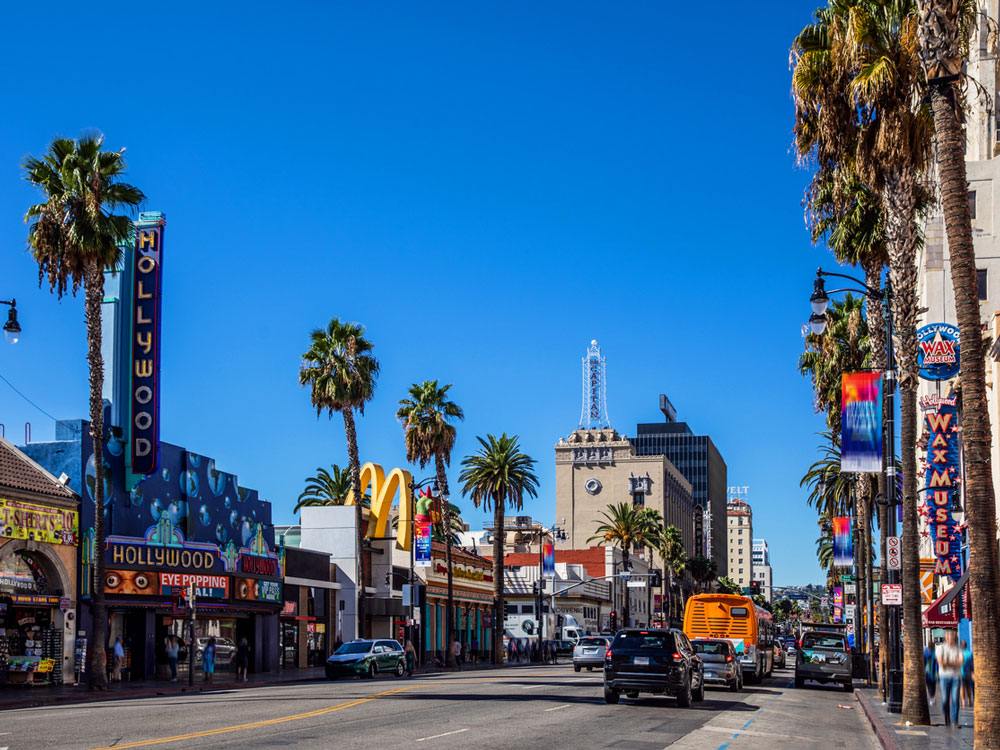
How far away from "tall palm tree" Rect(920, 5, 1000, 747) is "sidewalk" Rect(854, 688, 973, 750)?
11.0 ft

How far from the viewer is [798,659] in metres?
41.3

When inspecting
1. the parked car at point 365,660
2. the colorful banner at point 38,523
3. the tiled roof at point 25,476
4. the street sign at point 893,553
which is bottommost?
the parked car at point 365,660

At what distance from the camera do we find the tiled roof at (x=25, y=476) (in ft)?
118

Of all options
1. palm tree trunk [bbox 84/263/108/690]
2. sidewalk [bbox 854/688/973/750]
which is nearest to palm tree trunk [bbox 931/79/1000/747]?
sidewalk [bbox 854/688/973/750]

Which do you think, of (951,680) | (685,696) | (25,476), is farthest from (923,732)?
(25,476)

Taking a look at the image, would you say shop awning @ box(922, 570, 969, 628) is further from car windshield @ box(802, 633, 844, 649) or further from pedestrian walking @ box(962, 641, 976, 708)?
car windshield @ box(802, 633, 844, 649)

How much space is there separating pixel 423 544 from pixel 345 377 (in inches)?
431

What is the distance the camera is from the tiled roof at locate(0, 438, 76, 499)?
118 feet

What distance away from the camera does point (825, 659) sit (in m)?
40.2

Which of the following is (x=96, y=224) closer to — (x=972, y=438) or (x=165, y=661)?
(x=165, y=661)

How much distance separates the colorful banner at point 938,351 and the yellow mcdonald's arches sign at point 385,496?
116 feet

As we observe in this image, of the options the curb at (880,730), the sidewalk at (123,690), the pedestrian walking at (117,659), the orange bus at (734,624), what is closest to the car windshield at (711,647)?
the curb at (880,730)

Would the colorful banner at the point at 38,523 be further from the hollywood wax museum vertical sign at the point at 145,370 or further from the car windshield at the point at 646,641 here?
the car windshield at the point at 646,641

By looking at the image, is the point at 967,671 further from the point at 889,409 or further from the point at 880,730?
the point at 889,409
